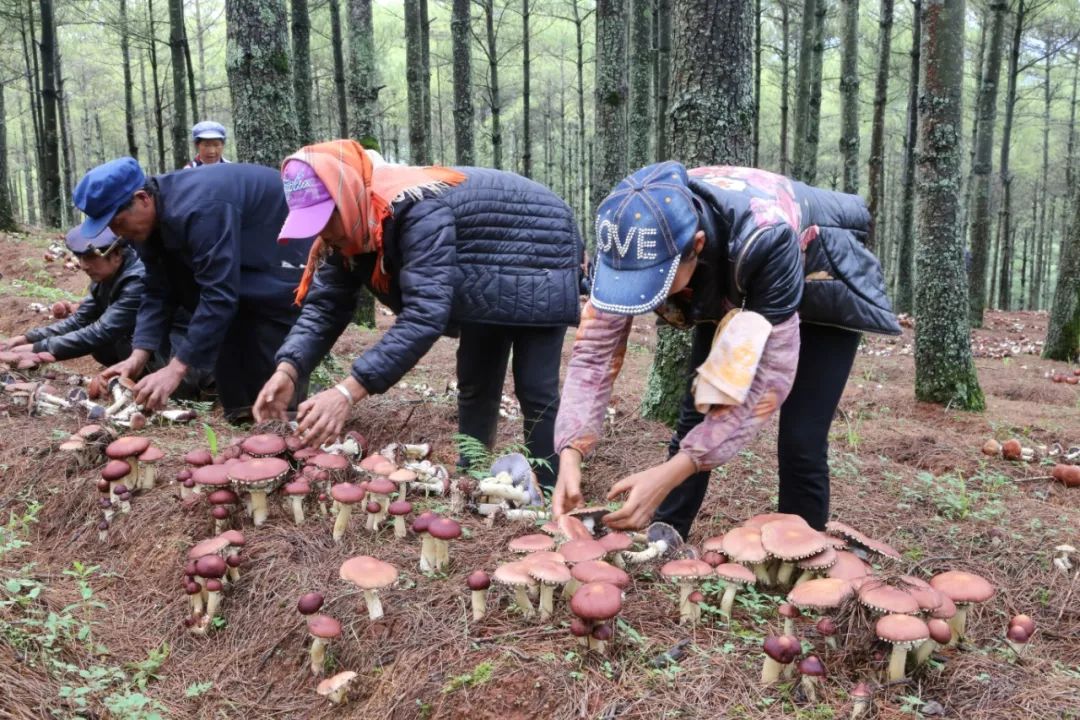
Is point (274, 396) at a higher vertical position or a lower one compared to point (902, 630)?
higher

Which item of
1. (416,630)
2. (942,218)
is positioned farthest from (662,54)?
(416,630)

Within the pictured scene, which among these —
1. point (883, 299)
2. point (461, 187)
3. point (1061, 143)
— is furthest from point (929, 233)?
point (1061, 143)

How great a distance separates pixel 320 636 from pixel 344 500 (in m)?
0.72

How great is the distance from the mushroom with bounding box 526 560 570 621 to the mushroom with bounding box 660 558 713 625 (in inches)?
14.9

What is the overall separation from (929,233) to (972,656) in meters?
6.30

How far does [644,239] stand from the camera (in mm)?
2395

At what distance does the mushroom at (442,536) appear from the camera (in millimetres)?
2770

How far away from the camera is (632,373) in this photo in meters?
10.7

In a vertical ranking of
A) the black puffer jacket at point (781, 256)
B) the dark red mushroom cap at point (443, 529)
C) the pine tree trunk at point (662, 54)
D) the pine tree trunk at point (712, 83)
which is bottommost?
the dark red mushroom cap at point (443, 529)

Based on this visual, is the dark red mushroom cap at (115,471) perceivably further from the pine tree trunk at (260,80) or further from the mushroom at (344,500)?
the pine tree trunk at (260,80)

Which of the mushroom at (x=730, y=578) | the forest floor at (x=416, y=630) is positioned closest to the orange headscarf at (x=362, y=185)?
the forest floor at (x=416, y=630)

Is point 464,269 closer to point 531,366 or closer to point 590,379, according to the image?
point 531,366

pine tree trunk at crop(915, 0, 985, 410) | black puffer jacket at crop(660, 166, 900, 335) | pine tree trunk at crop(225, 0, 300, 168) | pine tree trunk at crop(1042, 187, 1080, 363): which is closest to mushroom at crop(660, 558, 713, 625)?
black puffer jacket at crop(660, 166, 900, 335)

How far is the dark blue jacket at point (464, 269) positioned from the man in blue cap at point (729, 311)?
83cm
